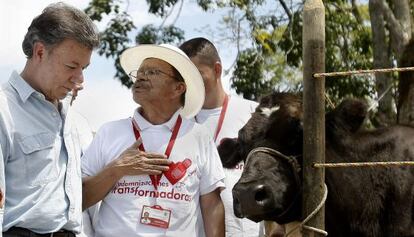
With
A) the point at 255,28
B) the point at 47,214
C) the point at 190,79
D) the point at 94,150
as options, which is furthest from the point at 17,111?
the point at 255,28

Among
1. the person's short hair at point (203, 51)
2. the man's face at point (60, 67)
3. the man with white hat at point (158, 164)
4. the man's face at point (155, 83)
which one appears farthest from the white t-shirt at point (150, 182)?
the person's short hair at point (203, 51)

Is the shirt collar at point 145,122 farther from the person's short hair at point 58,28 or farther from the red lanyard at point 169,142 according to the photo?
the person's short hair at point 58,28

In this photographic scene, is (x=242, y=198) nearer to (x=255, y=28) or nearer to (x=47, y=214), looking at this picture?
(x=47, y=214)

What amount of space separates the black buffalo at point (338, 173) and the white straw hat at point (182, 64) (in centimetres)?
40

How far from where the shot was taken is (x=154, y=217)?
4.50 meters

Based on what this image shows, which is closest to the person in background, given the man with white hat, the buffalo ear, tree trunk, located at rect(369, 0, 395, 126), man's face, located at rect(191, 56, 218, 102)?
the man with white hat

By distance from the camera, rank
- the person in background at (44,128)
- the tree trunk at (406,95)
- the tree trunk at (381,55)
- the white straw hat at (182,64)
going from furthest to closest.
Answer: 1. the tree trunk at (381,55)
2. the tree trunk at (406,95)
3. the white straw hat at (182,64)
4. the person in background at (44,128)

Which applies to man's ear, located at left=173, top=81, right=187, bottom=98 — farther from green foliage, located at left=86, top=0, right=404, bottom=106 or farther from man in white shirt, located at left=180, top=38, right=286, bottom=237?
green foliage, located at left=86, top=0, right=404, bottom=106

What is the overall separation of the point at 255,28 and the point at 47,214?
1251cm

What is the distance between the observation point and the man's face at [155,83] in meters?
4.75

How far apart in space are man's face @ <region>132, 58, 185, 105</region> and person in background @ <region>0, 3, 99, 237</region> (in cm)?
78

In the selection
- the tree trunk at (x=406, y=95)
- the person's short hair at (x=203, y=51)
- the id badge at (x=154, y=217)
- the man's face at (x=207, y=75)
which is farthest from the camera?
the tree trunk at (x=406, y=95)

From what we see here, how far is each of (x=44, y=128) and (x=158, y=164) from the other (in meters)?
0.84

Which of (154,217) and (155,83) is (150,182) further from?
(155,83)
